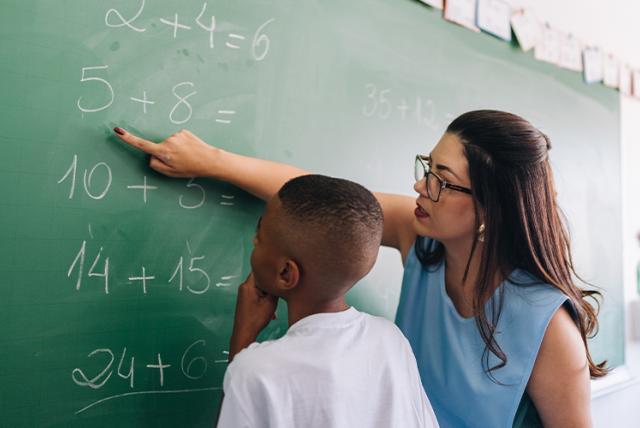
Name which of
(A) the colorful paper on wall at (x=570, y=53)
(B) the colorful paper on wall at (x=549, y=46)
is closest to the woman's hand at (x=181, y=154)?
(B) the colorful paper on wall at (x=549, y=46)

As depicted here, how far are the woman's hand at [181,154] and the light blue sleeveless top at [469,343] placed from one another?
1.56 ft

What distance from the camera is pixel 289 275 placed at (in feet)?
2.35

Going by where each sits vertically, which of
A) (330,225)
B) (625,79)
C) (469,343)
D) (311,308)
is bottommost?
(469,343)

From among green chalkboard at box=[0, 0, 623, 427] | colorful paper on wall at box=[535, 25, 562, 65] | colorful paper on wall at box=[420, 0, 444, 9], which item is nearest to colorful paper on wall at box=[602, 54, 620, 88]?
colorful paper on wall at box=[535, 25, 562, 65]

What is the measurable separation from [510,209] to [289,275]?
44cm

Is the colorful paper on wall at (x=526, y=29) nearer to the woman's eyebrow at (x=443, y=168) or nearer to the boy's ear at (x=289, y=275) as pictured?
the woman's eyebrow at (x=443, y=168)

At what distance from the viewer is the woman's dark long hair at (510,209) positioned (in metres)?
0.90

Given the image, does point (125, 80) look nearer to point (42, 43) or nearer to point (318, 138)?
point (42, 43)

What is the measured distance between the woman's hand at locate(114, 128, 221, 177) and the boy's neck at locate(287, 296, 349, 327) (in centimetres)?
31

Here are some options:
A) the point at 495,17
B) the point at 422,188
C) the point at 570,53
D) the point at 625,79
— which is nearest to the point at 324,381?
the point at 422,188

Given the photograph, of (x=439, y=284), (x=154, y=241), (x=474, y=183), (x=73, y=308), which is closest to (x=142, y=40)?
(x=154, y=241)

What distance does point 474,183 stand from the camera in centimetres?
91

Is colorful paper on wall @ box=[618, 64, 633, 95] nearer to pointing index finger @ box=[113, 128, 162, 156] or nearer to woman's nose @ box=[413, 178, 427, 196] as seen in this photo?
woman's nose @ box=[413, 178, 427, 196]

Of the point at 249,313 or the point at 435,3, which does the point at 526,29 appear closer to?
the point at 435,3
